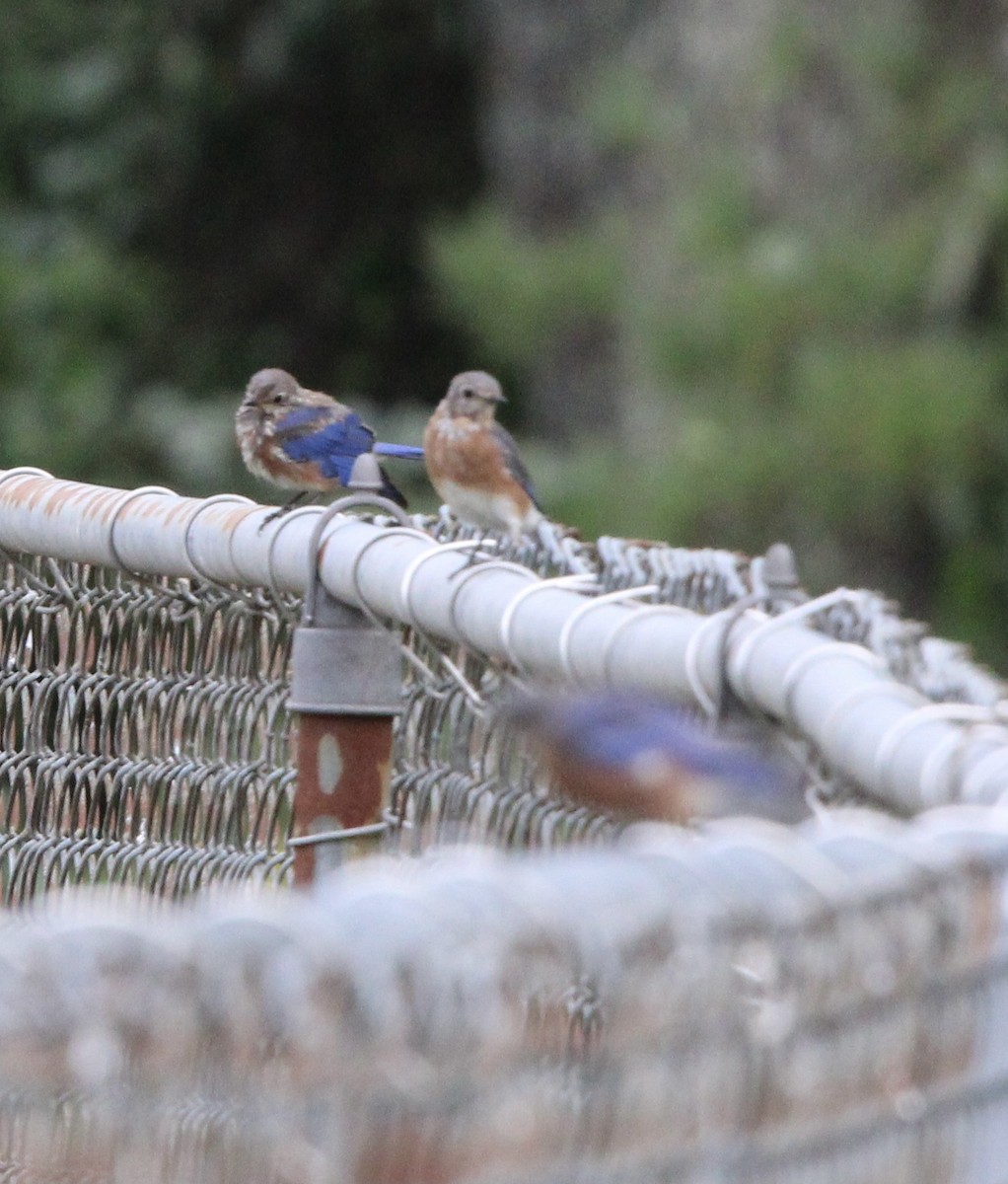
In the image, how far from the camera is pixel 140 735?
7.75ft

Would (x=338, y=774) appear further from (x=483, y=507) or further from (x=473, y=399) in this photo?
(x=473, y=399)

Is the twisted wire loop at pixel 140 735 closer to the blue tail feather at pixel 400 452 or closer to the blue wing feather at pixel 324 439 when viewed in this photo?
the blue tail feather at pixel 400 452

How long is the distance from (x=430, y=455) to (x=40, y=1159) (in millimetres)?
3524

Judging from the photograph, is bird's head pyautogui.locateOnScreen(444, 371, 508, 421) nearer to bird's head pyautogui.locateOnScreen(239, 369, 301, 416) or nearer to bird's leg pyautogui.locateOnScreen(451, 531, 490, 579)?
bird's head pyautogui.locateOnScreen(239, 369, 301, 416)

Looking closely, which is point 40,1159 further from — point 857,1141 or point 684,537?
point 684,537

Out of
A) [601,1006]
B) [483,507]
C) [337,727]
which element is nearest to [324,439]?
[483,507]

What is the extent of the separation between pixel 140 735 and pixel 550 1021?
4.64ft

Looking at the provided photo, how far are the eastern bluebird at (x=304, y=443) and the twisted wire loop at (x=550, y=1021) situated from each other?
3.71 metres

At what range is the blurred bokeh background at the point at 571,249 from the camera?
7.96 m

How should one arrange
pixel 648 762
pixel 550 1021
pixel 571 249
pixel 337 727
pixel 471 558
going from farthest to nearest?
1. pixel 571 249
2. pixel 337 727
3. pixel 471 558
4. pixel 648 762
5. pixel 550 1021

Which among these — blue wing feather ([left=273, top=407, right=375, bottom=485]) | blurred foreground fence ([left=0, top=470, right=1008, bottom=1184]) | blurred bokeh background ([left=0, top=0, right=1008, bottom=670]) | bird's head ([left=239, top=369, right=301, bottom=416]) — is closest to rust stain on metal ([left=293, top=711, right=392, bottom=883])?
blurred foreground fence ([left=0, top=470, right=1008, bottom=1184])

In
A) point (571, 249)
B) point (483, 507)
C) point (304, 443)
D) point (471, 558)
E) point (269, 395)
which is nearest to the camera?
point (471, 558)

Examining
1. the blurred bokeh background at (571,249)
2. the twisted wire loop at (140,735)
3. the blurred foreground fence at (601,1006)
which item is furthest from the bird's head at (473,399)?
the blurred foreground fence at (601,1006)

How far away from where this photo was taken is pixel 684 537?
7871mm
